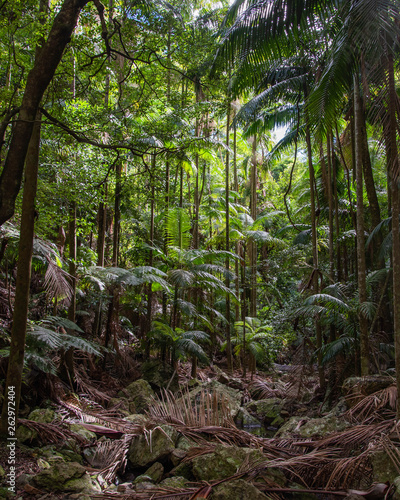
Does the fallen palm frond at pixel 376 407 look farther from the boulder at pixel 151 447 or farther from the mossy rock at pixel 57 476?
the mossy rock at pixel 57 476

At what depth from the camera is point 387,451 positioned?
3.44 meters

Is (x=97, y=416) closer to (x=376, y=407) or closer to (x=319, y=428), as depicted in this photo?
(x=319, y=428)

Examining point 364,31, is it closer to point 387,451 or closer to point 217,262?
point 387,451

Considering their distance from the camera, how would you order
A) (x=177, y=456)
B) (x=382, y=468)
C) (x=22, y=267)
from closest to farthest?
(x=382, y=468) < (x=22, y=267) < (x=177, y=456)

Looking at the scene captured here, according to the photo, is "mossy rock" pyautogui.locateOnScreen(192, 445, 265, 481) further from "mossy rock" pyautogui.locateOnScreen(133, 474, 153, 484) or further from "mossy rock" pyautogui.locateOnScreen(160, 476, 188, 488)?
"mossy rock" pyautogui.locateOnScreen(133, 474, 153, 484)

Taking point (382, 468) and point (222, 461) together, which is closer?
point (382, 468)

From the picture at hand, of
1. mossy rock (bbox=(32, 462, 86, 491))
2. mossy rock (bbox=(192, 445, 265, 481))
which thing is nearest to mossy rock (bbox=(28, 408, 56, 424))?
mossy rock (bbox=(32, 462, 86, 491))

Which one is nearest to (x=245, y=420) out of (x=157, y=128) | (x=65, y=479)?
(x=65, y=479)

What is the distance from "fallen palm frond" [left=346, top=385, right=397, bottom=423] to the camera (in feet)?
15.3

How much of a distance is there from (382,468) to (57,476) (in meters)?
3.13

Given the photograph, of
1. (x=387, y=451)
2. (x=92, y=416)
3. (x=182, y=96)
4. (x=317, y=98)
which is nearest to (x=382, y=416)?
(x=387, y=451)

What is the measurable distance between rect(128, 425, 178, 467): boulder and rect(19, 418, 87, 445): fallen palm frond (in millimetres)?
669

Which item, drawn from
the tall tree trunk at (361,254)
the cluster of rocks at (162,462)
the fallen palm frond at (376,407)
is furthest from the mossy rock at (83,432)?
the tall tree trunk at (361,254)

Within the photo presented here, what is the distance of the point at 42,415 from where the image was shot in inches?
198
